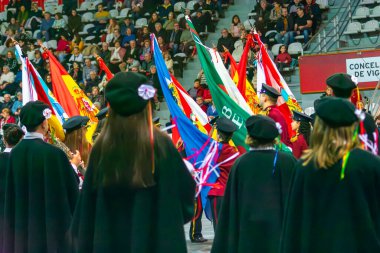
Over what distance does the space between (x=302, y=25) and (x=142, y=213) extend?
1848 centimetres

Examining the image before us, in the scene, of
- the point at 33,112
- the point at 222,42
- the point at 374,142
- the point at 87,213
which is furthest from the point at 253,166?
the point at 222,42

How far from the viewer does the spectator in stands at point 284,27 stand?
2389 cm

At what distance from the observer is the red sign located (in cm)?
1933

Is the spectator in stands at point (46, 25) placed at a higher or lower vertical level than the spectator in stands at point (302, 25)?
higher

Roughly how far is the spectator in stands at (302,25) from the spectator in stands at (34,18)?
11.7m

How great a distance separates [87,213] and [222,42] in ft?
61.3

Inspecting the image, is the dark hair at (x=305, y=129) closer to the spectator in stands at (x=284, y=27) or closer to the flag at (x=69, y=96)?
the flag at (x=69, y=96)

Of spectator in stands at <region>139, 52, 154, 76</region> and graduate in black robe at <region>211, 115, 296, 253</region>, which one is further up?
spectator in stands at <region>139, 52, 154, 76</region>

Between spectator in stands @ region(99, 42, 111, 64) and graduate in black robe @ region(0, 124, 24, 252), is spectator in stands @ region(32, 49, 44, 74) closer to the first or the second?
spectator in stands @ region(99, 42, 111, 64)

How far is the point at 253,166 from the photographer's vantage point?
325 inches

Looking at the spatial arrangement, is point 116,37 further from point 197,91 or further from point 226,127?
point 226,127

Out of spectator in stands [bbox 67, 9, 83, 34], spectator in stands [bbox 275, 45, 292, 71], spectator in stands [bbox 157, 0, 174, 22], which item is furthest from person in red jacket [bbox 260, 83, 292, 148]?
spectator in stands [bbox 67, 9, 83, 34]

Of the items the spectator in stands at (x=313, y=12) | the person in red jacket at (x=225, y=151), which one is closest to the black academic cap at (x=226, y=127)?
the person in red jacket at (x=225, y=151)

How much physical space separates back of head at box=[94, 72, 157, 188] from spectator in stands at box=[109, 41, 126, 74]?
20.7 m
